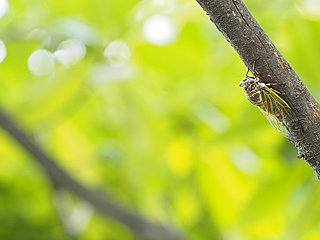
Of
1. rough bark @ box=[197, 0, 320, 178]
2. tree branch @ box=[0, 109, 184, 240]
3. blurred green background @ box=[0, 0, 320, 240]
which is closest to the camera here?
rough bark @ box=[197, 0, 320, 178]

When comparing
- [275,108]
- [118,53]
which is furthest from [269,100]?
[118,53]

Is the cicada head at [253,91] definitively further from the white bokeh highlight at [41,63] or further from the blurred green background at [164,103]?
the white bokeh highlight at [41,63]

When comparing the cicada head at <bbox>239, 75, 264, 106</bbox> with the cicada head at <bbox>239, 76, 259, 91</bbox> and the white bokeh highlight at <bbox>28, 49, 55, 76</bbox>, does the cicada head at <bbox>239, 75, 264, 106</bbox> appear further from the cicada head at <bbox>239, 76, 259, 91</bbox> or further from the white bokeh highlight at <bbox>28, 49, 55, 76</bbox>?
the white bokeh highlight at <bbox>28, 49, 55, 76</bbox>

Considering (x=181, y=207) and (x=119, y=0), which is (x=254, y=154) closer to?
(x=181, y=207)

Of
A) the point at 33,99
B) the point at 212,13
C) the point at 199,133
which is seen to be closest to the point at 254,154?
the point at 199,133

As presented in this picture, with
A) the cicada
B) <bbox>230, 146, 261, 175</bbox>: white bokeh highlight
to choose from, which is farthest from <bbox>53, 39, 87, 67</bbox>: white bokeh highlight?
the cicada

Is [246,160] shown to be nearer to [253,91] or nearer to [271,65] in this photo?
[253,91]

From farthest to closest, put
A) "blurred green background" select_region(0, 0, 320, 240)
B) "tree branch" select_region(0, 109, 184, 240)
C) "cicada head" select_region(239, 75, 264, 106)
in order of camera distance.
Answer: "tree branch" select_region(0, 109, 184, 240)
"blurred green background" select_region(0, 0, 320, 240)
"cicada head" select_region(239, 75, 264, 106)
